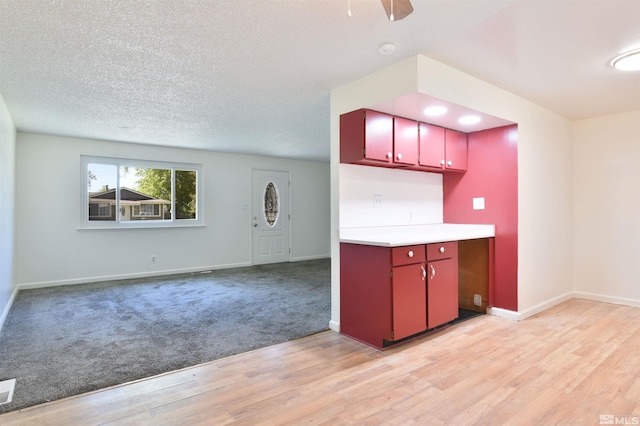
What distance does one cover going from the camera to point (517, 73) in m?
2.88

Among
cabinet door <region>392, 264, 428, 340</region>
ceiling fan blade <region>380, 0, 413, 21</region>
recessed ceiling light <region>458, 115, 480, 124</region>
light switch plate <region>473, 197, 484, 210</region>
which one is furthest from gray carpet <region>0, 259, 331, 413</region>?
ceiling fan blade <region>380, 0, 413, 21</region>

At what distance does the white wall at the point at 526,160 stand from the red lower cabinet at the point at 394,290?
22 cm

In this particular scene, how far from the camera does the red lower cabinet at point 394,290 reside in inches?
106

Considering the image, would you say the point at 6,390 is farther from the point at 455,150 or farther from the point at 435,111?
the point at 455,150

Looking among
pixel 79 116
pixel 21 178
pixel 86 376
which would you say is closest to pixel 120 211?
pixel 21 178

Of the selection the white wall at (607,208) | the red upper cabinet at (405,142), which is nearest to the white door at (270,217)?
the red upper cabinet at (405,142)

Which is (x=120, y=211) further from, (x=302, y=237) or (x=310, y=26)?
(x=310, y=26)

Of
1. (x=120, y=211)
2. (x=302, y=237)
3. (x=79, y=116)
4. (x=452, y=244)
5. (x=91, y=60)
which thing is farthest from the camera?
(x=302, y=237)

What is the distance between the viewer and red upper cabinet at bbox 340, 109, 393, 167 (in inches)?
115

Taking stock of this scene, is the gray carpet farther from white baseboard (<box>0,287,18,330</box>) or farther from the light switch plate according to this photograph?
the light switch plate

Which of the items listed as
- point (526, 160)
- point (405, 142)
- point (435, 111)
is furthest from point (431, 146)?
point (526, 160)

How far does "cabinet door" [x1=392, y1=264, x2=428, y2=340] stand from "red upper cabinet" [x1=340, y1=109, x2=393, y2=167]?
967 mm

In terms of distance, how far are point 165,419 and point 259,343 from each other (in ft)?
3.67

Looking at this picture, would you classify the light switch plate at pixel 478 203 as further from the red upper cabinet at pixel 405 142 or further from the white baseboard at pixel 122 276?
the white baseboard at pixel 122 276
